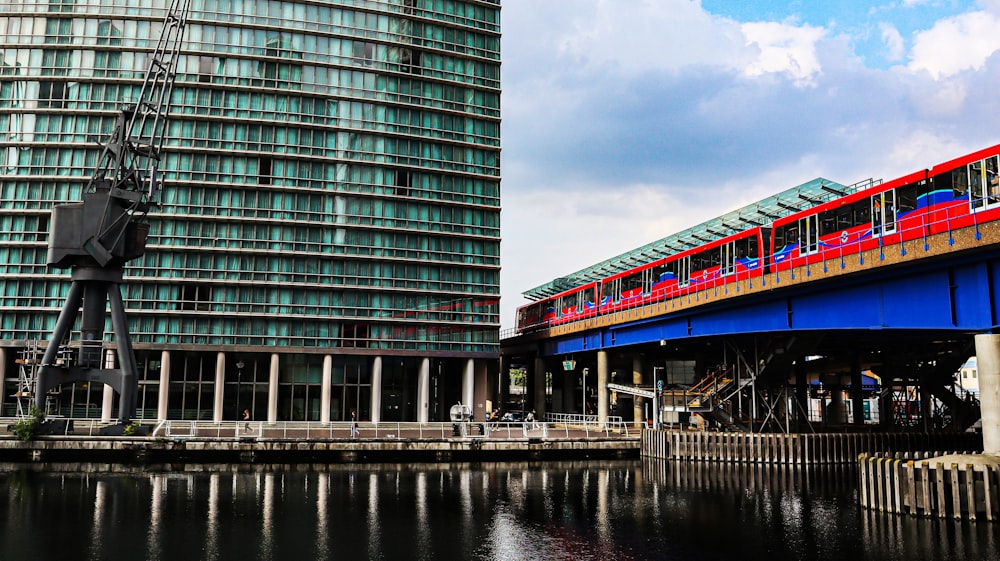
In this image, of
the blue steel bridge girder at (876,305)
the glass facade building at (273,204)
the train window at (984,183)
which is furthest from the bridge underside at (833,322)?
the glass facade building at (273,204)

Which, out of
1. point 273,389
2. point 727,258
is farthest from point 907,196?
point 273,389

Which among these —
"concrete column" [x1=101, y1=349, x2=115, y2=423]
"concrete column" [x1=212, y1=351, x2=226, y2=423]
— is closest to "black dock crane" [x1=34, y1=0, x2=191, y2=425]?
"concrete column" [x1=101, y1=349, x2=115, y2=423]

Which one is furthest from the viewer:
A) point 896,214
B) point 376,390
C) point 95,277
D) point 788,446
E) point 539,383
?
point 539,383

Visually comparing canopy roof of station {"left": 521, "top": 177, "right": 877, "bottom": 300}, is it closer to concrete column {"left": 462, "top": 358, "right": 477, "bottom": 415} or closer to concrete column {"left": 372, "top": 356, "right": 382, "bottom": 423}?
concrete column {"left": 462, "top": 358, "right": 477, "bottom": 415}

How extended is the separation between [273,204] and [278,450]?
26.3 metres

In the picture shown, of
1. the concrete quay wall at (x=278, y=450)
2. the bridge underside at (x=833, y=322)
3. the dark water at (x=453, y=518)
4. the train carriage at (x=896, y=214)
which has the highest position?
the train carriage at (x=896, y=214)

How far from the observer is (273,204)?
65.0 m

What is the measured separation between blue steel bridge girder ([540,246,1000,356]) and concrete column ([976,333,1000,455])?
3.26 ft

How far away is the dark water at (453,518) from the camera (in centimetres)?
2259

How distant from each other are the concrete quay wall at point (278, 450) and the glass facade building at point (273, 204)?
1807 centimetres

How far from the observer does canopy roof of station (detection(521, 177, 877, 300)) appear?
56.4 meters

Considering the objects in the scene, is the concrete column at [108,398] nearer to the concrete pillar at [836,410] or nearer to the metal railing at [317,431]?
the metal railing at [317,431]

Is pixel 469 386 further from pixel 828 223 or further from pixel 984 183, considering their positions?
pixel 984 183

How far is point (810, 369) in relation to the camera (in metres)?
70.8
